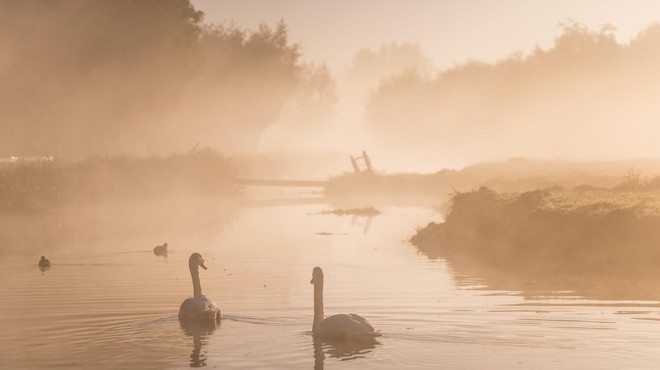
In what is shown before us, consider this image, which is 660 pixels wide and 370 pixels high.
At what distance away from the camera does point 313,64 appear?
611 ft

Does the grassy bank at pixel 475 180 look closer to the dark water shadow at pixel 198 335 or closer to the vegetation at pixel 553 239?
the vegetation at pixel 553 239

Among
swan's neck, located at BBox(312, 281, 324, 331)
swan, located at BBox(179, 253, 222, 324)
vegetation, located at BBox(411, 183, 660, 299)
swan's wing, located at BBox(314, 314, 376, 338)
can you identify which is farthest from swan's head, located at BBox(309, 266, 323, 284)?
vegetation, located at BBox(411, 183, 660, 299)

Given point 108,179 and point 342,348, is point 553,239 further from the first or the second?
point 108,179

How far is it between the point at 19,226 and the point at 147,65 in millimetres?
34307

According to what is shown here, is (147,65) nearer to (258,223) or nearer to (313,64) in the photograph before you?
(258,223)

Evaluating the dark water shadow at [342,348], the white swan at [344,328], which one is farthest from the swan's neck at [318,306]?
the dark water shadow at [342,348]

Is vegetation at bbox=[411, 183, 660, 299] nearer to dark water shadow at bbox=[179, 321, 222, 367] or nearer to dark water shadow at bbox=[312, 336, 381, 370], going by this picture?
dark water shadow at bbox=[312, 336, 381, 370]

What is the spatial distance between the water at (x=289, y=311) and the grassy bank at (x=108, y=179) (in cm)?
1273

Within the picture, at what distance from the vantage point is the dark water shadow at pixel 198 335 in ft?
58.7

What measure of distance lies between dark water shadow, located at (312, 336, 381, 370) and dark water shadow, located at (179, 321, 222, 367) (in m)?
1.91

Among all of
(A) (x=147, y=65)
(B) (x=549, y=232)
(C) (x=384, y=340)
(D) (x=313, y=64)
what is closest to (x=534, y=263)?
(B) (x=549, y=232)

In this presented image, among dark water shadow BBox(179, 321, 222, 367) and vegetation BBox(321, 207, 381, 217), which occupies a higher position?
vegetation BBox(321, 207, 381, 217)

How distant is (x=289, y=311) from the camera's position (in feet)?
75.6

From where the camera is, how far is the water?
18016 millimetres
